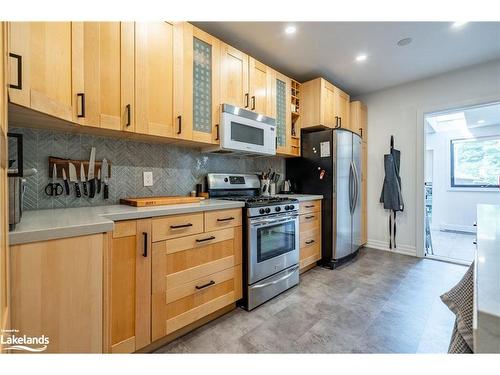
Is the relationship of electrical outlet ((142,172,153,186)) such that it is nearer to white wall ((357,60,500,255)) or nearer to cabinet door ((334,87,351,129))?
cabinet door ((334,87,351,129))

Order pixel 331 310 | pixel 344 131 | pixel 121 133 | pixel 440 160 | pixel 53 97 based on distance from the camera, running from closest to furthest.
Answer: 1. pixel 53 97
2. pixel 121 133
3. pixel 331 310
4. pixel 344 131
5. pixel 440 160

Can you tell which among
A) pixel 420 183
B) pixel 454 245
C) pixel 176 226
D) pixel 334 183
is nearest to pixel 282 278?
pixel 176 226

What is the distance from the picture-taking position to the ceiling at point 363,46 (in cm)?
219

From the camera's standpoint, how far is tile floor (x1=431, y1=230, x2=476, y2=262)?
347 centimetres

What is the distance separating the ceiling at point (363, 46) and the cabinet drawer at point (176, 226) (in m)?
1.83

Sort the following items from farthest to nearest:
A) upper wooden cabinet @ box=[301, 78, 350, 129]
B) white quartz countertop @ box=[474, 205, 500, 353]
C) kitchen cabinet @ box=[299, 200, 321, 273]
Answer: upper wooden cabinet @ box=[301, 78, 350, 129] < kitchen cabinet @ box=[299, 200, 321, 273] < white quartz countertop @ box=[474, 205, 500, 353]

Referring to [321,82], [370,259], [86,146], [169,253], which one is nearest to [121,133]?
[86,146]

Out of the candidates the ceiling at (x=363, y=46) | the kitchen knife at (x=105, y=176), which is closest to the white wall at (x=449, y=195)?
the ceiling at (x=363, y=46)

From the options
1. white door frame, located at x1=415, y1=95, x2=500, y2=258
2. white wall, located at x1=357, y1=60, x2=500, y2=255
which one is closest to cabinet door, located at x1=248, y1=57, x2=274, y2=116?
white wall, located at x1=357, y1=60, x2=500, y2=255

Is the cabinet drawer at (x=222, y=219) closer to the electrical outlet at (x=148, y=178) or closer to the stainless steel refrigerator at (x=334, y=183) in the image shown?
the electrical outlet at (x=148, y=178)

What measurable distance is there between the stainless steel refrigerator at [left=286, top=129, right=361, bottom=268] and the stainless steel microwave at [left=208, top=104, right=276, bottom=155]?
2.45 feet
